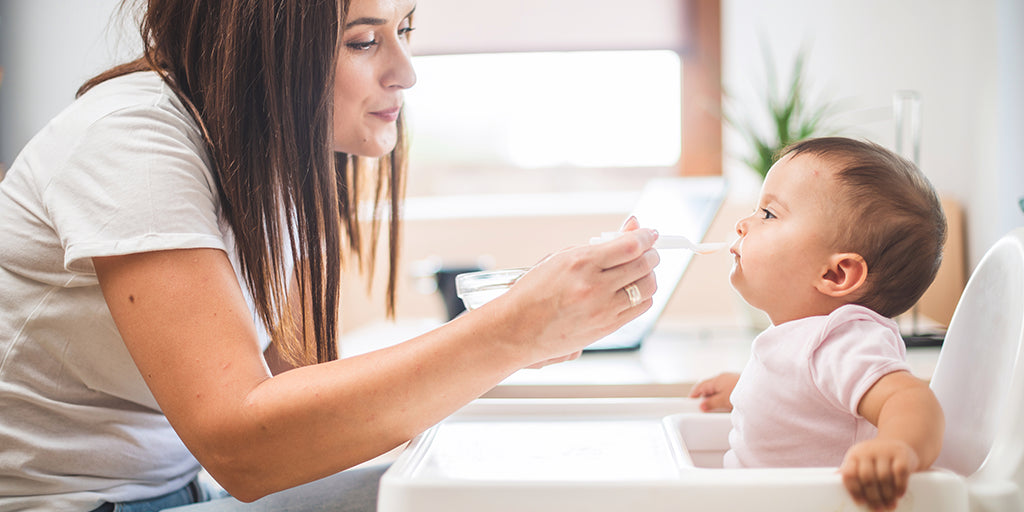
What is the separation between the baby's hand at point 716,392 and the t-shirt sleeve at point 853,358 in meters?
0.20

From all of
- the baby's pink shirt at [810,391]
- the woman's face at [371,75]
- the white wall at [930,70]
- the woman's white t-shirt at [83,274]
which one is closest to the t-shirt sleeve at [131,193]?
the woman's white t-shirt at [83,274]

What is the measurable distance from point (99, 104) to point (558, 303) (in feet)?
1.63

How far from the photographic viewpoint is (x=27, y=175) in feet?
2.57

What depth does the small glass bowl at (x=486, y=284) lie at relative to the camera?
81 cm

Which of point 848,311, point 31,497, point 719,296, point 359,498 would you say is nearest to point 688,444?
point 848,311

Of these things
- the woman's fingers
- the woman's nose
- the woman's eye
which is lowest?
the woman's fingers

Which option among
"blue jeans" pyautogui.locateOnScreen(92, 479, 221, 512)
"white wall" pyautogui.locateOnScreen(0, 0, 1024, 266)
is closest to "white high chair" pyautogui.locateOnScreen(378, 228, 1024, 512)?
"blue jeans" pyautogui.locateOnScreen(92, 479, 221, 512)

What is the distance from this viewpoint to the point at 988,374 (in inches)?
28.5

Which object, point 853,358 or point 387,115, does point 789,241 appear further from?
point 387,115

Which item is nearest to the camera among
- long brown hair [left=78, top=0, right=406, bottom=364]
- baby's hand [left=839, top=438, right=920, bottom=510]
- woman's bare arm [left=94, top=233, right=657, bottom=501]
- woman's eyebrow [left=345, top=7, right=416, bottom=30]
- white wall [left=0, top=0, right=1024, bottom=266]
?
baby's hand [left=839, top=438, right=920, bottom=510]

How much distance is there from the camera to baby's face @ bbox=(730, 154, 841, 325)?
83cm

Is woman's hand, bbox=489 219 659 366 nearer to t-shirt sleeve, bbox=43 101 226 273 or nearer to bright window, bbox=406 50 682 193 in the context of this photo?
t-shirt sleeve, bbox=43 101 226 273

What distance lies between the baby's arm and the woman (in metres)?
0.22

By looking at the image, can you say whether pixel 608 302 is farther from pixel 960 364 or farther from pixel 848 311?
pixel 960 364
